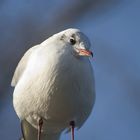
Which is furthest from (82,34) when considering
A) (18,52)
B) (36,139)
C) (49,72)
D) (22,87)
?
(18,52)

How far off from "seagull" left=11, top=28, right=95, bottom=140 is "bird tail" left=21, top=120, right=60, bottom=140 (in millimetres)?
185

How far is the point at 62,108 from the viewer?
10.8 feet

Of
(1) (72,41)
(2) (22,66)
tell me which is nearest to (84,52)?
(1) (72,41)

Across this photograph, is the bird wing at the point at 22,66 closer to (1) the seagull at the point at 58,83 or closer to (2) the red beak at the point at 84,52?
(1) the seagull at the point at 58,83

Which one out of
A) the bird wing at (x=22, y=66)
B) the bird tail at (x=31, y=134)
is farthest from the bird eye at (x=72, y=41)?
the bird tail at (x=31, y=134)

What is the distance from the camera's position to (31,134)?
384 centimetres

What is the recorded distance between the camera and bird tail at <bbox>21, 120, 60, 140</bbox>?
372 cm

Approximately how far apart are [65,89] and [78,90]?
98mm

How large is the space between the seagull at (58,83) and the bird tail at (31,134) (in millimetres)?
185

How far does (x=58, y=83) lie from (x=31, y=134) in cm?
84

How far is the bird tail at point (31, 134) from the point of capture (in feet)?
12.2

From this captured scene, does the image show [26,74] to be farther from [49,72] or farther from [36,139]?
[36,139]

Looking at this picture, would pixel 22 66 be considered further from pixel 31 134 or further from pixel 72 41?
pixel 31 134

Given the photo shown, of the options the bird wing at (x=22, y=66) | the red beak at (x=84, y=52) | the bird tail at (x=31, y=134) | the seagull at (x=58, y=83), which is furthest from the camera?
the bird tail at (x=31, y=134)
